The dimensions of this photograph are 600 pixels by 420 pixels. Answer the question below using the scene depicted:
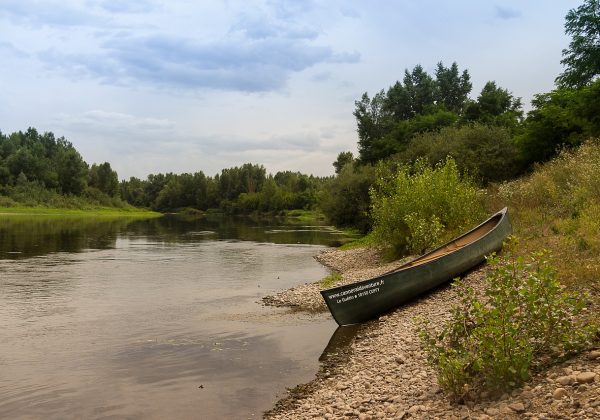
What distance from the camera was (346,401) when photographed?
11.0 metres

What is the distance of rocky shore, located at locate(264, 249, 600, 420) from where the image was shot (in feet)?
26.2

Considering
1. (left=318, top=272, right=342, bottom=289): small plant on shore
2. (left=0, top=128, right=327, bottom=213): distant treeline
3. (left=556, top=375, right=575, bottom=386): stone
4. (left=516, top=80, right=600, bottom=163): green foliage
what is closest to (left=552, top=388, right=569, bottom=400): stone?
(left=556, top=375, right=575, bottom=386): stone

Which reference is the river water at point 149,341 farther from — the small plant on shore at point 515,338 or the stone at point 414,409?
the small plant on shore at point 515,338

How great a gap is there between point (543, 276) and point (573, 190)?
63.1 ft

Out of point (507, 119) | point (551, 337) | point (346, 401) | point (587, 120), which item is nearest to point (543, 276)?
point (551, 337)

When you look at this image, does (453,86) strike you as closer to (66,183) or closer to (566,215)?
(566,215)

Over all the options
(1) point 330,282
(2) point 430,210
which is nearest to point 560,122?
(2) point 430,210

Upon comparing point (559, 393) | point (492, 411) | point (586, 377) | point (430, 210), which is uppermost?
point (430, 210)

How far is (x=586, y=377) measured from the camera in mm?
8102

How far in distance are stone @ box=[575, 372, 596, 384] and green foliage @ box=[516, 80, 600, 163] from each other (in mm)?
31159

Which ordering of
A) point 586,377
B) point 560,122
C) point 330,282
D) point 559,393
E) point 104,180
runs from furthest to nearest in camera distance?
1. point 104,180
2. point 560,122
3. point 330,282
4. point 586,377
5. point 559,393

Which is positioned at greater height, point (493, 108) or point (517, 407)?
point (493, 108)

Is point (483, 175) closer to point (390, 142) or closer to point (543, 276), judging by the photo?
point (390, 142)

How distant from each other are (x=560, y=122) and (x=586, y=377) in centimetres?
3727
